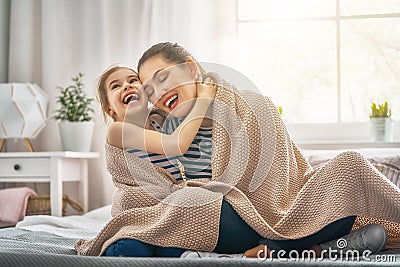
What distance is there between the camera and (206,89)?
1.75 m

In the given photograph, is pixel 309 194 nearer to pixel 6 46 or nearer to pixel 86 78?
pixel 86 78

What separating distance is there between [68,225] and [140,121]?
76 centimetres

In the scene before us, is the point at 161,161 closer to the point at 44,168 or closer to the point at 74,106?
the point at 44,168

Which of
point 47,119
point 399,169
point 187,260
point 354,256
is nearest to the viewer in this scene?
point 187,260

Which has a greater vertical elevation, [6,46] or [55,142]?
[6,46]

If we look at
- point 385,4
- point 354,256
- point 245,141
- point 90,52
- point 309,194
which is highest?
point 385,4

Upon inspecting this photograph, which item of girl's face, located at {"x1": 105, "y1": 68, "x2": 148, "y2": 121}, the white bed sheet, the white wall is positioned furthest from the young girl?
the white wall

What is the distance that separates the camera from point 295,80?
3.25 m

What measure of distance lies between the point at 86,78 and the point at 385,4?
144cm

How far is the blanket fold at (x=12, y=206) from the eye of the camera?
2803 millimetres

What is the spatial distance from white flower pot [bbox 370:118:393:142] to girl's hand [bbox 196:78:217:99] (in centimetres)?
133

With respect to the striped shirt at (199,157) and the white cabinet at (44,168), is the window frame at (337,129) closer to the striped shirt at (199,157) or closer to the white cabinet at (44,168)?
the white cabinet at (44,168)

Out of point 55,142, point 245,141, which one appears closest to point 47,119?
point 55,142

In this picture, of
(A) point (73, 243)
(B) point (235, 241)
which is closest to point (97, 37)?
(A) point (73, 243)
